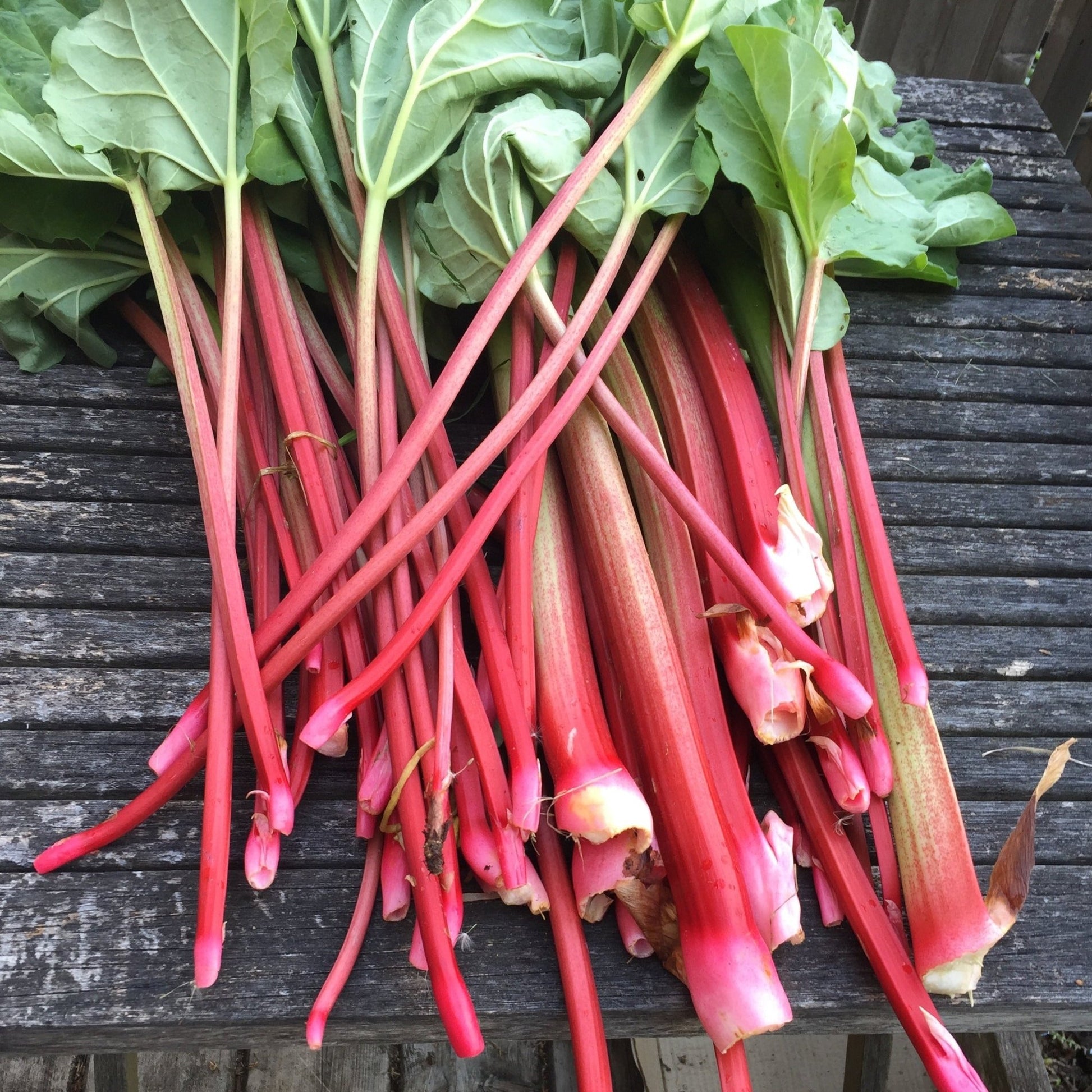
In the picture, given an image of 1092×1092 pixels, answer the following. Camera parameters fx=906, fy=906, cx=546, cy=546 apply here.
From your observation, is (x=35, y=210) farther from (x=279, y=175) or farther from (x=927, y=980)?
(x=927, y=980)

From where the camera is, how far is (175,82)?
1.06 metres

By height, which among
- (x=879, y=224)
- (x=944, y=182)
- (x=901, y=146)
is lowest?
(x=879, y=224)

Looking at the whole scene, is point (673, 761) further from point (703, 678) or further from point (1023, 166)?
point (1023, 166)

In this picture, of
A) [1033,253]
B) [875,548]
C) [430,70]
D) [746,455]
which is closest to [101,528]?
[430,70]

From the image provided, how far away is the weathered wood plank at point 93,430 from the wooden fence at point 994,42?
3.03m

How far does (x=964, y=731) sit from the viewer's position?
3.44 ft

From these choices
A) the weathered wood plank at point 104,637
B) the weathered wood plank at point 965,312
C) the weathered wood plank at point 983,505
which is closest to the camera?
the weathered wood plank at point 104,637

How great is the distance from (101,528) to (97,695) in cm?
23

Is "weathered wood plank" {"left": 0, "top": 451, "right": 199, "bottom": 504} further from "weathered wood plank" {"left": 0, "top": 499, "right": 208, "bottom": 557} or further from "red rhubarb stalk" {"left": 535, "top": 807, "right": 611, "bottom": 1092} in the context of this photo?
"red rhubarb stalk" {"left": 535, "top": 807, "right": 611, "bottom": 1092}

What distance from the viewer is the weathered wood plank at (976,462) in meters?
1.29

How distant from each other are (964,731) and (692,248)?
29.3 inches

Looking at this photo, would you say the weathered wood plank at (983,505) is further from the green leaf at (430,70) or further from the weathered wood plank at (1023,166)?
the weathered wood plank at (1023,166)

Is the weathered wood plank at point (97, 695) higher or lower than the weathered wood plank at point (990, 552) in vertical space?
lower

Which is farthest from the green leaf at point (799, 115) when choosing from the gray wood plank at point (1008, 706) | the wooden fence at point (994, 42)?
the wooden fence at point (994, 42)
